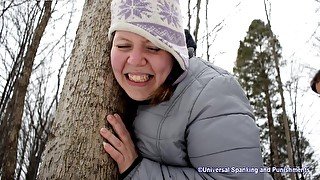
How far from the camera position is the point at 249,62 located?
1509 centimetres

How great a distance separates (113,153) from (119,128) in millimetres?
104

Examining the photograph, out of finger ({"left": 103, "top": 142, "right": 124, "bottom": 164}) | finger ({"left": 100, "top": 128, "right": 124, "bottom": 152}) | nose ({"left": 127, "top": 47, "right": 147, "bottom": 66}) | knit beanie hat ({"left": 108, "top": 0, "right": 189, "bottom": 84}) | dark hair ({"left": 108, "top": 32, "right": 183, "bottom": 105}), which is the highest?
knit beanie hat ({"left": 108, "top": 0, "right": 189, "bottom": 84})

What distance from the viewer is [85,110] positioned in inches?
47.4

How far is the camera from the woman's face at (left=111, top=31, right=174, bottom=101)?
43.8 inches

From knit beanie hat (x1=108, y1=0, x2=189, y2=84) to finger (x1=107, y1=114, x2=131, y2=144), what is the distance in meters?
0.29

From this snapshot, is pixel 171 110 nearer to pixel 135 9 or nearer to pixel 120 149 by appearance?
pixel 120 149

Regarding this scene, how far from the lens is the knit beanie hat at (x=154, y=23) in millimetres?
1112

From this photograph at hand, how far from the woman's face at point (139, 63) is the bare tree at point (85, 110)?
130 mm

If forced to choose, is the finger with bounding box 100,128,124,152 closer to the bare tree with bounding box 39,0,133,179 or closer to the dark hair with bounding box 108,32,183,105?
the bare tree with bounding box 39,0,133,179

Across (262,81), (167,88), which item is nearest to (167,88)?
(167,88)

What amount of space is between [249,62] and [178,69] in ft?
47.8

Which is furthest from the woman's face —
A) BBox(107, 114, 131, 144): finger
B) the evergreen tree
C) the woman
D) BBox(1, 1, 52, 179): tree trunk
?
the evergreen tree

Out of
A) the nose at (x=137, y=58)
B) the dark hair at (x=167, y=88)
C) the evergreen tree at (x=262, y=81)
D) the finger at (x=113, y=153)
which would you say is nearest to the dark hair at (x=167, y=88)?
the dark hair at (x=167, y=88)

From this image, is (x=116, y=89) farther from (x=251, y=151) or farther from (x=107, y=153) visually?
(x=251, y=151)
